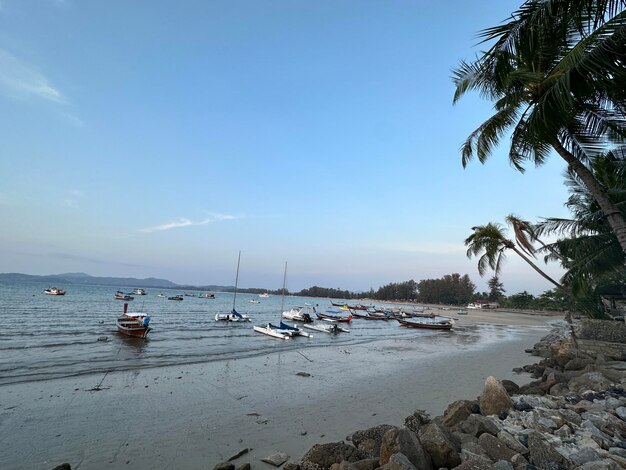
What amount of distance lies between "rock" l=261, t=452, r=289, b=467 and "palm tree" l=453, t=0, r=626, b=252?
8136 millimetres

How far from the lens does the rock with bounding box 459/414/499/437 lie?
565 centimetres

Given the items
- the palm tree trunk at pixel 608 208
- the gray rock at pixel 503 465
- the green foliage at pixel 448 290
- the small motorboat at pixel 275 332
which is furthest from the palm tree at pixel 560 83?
the green foliage at pixel 448 290

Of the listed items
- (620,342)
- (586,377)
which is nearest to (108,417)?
(586,377)

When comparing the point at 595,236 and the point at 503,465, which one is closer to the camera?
the point at 503,465

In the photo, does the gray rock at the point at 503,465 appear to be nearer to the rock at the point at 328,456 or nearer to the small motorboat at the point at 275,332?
the rock at the point at 328,456

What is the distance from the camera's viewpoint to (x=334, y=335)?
30.2 metres

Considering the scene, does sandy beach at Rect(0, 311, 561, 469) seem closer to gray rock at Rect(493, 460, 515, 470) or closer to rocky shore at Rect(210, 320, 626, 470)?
rocky shore at Rect(210, 320, 626, 470)

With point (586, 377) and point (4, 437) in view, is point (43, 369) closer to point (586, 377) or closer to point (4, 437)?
point (4, 437)

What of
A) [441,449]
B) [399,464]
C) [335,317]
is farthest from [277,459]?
[335,317]

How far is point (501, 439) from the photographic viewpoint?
519cm

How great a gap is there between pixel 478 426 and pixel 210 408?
7073mm

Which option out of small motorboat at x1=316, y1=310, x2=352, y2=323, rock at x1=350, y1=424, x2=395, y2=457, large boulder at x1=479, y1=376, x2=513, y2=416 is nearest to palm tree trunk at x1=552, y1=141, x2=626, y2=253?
large boulder at x1=479, y1=376, x2=513, y2=416

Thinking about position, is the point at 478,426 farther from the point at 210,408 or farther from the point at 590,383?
the point at 210,408

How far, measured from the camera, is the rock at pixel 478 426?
223 inches
